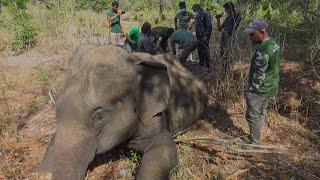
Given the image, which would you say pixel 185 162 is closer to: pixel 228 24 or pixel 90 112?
pixel 90 112

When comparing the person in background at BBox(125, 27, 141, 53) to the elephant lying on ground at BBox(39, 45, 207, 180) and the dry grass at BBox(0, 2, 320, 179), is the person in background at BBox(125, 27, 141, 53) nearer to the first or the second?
the dry grass at BBox(0, 2, 320, 179)

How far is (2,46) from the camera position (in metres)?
11.2

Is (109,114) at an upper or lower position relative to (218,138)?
upper

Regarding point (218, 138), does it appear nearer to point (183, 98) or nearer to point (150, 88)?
point (183, 98)

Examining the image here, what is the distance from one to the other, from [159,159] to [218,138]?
100 cm

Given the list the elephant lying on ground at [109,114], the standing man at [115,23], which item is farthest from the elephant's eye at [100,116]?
the standing man at [115,23]

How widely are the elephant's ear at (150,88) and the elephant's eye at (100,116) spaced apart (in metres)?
0.44

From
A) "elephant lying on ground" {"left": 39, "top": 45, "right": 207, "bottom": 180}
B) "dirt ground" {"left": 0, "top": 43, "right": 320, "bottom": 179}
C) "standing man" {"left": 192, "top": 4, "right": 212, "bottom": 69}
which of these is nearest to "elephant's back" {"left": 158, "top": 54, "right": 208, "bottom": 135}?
"dirt ground" {"left": 0, "top": 43, "right": 320, "bottom": 179}

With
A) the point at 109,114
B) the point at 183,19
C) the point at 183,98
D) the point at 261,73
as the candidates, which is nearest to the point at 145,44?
the point at 183,98

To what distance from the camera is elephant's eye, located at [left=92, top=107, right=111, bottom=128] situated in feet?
12.2

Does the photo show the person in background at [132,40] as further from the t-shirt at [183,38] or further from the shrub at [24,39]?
the shrub at [24,39]

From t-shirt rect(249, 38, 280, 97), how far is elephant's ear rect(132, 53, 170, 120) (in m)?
1.03

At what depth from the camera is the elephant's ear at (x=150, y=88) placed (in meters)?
4.18

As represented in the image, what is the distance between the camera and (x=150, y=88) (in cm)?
430
